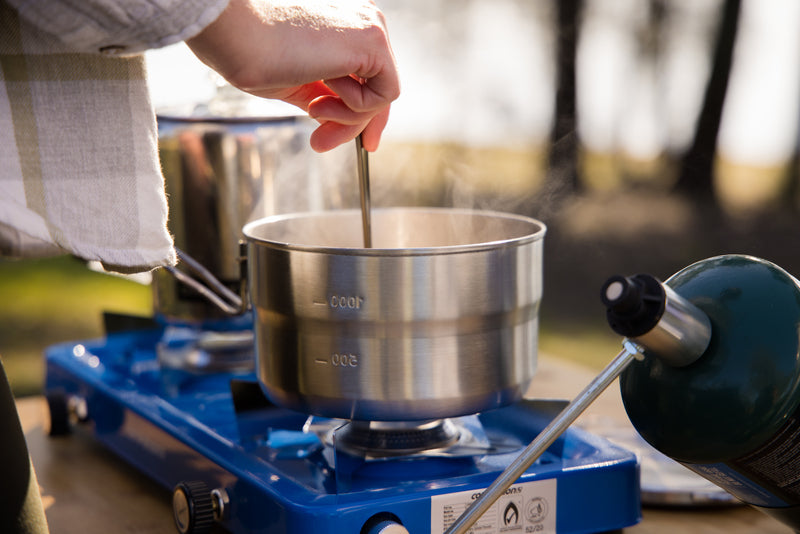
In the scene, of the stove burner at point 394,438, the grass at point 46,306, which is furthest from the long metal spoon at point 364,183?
the grass at point 46,306

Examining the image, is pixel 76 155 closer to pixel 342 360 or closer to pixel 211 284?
pixel 342 360

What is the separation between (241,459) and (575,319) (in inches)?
136

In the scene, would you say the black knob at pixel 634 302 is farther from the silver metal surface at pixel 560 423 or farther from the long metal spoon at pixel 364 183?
the long metal spoon at pixel 364 183

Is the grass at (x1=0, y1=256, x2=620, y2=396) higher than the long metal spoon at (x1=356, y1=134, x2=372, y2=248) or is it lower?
lower

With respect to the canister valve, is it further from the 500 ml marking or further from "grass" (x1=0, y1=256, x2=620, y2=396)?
"grass" (x1=0, y1=256, x2=620, y2=396)

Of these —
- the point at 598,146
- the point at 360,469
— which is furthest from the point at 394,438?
the point at 598,146

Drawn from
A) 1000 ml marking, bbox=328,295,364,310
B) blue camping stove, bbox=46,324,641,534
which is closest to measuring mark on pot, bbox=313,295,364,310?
1000 ml marking, bbox=328,295,364,310

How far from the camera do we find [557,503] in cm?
80

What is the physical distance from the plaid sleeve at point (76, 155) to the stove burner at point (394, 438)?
1.10 ft

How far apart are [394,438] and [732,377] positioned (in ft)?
1.19

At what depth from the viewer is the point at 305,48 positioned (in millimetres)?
616

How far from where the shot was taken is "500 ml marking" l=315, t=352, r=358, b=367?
76 cm

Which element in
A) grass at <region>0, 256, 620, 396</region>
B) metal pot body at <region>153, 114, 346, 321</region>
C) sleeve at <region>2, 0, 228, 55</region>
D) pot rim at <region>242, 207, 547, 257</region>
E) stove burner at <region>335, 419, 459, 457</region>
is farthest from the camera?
grass at <region>0, 256, 620, 396</region>

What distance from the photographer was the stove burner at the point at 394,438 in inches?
33.6
